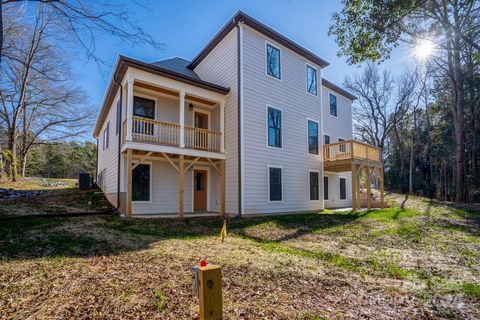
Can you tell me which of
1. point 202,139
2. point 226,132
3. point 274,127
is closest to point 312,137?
point 274,127

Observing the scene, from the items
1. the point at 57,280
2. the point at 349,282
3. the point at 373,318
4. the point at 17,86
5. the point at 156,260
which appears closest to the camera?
the point at 373,318

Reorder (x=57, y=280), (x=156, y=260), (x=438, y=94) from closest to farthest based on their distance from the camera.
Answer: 1. (x=57, y=280)
2. (x=156, y=260)
3. (x=438, y=94)

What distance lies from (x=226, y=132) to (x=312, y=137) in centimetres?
506

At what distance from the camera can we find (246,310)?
9.98 ft

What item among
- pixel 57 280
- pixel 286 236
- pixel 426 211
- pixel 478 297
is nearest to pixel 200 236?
pixel 286 236

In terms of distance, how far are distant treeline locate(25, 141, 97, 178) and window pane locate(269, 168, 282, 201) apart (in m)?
26.7

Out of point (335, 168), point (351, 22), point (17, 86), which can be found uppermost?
point (17, 86)

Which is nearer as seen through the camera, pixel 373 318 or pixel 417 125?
pixel 373 318

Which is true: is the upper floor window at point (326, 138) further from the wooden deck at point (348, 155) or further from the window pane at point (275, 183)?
the window pane at point (275, 183)

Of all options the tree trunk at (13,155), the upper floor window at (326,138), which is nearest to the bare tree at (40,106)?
the tree trunk at (13,155)

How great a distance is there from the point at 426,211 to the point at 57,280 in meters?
15.4

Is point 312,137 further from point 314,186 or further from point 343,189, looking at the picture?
point 343,189

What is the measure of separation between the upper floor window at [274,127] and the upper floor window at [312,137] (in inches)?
91.1

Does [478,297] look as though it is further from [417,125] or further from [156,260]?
[417,125]
